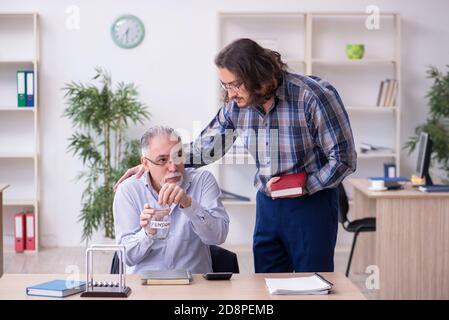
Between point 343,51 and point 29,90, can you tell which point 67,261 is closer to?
point 29,90

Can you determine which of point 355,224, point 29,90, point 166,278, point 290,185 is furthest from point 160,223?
point 29,90

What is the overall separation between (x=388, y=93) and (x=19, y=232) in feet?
11.0

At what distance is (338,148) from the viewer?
3.06m

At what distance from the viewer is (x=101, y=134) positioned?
6.98 m

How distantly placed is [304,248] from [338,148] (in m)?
0.42

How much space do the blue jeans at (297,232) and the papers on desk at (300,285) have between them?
475 mm

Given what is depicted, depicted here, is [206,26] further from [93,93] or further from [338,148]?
[338,148]

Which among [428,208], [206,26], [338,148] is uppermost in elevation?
[206,26]

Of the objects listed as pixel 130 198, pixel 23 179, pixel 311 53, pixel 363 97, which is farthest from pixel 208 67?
pixel 130 198

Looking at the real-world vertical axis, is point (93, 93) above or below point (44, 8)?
below

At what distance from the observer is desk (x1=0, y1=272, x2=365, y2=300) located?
2436 millimetres

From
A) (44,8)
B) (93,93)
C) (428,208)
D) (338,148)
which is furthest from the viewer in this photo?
(44,8)

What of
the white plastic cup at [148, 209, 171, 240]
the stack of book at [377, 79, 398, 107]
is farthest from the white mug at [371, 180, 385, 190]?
the white plastic cup at [148, 209, 171, 240]

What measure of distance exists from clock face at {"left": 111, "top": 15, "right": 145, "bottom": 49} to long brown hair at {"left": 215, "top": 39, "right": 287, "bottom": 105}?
4.11 meters
